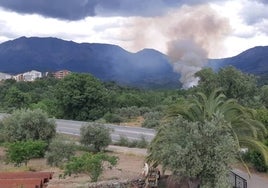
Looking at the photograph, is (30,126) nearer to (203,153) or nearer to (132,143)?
(132,143)

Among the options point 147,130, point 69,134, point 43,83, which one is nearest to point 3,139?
point 69,134

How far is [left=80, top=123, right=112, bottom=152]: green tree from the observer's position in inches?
1304

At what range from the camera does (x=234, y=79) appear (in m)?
45.1

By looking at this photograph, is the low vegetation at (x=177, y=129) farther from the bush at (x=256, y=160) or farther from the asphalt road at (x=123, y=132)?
the asphalt road at (x=123, y=132)

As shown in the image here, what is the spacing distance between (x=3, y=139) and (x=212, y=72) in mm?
19413

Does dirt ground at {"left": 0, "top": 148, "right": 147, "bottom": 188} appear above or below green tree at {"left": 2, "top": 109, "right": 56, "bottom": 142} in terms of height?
below

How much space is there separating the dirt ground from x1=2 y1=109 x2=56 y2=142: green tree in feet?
5.53

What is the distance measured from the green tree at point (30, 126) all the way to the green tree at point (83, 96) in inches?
880

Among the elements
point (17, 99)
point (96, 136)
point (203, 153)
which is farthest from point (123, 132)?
point (17, 99)

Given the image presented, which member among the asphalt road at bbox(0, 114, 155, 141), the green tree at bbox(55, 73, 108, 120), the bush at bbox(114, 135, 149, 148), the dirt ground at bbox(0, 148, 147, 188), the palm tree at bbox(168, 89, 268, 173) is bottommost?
the dirt ground at bbox(0, 148, 147, 188)

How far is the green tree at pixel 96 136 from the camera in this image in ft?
109

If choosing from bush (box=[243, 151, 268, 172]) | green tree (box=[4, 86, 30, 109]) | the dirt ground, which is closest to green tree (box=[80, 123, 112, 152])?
the dirt ground

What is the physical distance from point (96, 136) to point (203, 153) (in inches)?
678

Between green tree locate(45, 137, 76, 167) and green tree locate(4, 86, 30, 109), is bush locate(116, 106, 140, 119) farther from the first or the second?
green tree locate(45, 137, 76, 167)
